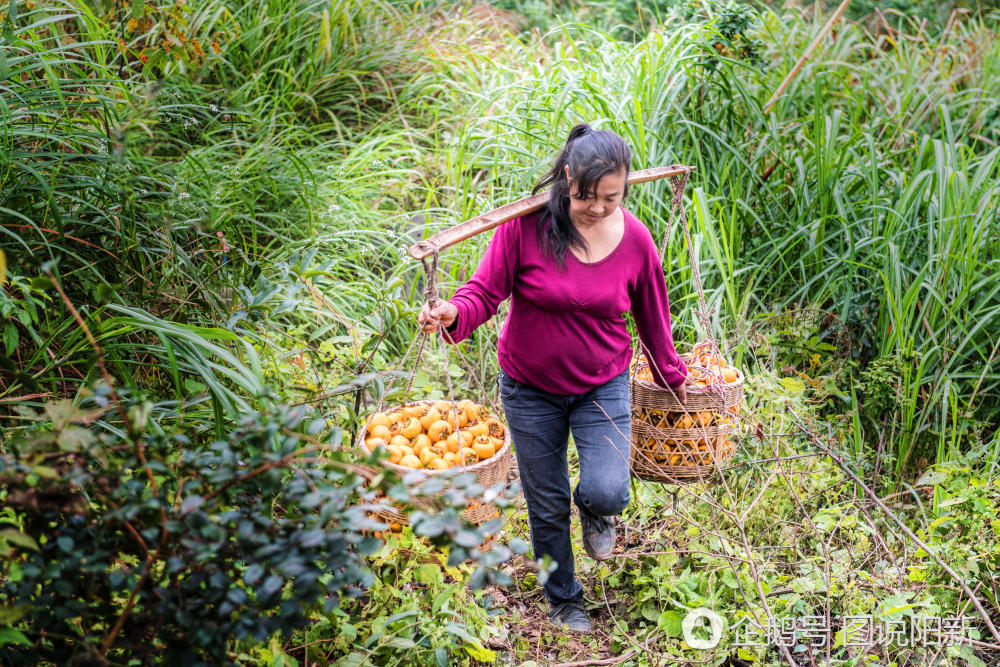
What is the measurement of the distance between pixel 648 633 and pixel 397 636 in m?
1.06

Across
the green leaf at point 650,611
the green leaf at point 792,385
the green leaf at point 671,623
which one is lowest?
the green leaf at point 650,611

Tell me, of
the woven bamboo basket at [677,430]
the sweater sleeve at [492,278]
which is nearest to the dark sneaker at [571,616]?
the woven bamboo basket at [677,430]

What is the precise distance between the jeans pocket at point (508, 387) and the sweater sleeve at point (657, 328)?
470 mm

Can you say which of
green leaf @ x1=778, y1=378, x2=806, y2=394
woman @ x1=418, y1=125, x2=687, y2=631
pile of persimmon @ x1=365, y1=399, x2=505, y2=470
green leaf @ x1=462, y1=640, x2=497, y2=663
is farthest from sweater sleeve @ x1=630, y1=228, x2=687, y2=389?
green leaf @ x1=462, y1=640, x2=497, y2=663

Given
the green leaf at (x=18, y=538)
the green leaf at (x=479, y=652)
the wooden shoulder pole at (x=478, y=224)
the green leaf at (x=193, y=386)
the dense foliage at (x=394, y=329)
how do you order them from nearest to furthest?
the green leaf at (x=18, y=538) < the dense foliage at (x=394, y=329) < the green leaf at (x=479, y=652) < the wooden shoulder pole at (x=478, y=224) < the green leaf at (x=193, y=386)

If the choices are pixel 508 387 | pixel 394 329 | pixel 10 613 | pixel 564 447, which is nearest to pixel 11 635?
pixel 10 613

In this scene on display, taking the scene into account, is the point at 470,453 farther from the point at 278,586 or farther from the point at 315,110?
the point at 315,110

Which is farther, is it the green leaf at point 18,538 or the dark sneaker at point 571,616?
the dark sneaker at point 571,616

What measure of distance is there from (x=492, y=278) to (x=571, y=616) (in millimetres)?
1305

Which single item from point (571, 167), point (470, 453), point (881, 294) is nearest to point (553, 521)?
point (470, 453)

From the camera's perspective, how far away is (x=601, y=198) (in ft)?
8.30

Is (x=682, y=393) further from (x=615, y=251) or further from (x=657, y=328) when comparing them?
(x=615, y=251)

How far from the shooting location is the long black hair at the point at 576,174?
8.14 feet

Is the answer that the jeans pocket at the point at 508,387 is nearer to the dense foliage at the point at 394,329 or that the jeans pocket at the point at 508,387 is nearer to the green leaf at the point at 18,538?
the dense foliage at the point at 394,329
